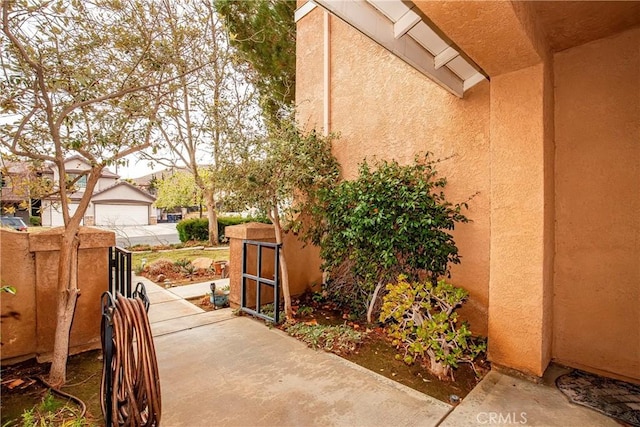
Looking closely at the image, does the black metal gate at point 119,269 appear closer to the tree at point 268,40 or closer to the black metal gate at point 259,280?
the black metal gate at point 259,280

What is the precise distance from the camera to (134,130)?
314cm

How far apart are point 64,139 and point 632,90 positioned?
555 cm

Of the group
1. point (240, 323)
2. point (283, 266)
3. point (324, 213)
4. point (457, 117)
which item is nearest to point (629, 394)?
point (457, 117)

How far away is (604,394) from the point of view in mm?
2693

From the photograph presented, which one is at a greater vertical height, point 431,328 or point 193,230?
point 193,230

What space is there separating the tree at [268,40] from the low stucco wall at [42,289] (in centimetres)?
547

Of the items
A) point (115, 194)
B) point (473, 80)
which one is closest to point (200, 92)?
point (473, 80)

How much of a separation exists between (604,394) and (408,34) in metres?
3.87

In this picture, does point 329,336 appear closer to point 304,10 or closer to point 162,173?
point 304,10

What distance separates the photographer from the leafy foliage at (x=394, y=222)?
140 inches

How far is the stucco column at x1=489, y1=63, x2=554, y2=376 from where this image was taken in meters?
2.86

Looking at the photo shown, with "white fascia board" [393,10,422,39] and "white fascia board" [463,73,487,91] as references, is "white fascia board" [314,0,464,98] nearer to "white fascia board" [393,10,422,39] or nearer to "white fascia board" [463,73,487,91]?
"white fascia board" [393,10,422,39]

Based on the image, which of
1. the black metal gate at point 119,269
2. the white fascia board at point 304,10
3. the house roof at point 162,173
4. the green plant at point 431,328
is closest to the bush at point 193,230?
the house roof at point 162,173

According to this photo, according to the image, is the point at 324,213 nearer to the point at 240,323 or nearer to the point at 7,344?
the point at 240,323
